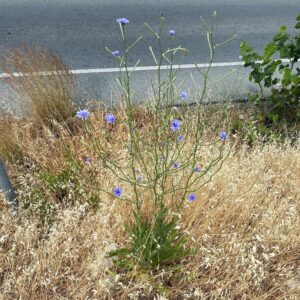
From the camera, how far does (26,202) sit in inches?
105

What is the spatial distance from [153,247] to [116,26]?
433 centimetres

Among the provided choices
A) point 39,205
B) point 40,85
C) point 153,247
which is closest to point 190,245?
point 153,247

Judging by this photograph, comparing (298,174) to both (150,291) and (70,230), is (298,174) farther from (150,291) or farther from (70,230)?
(70,230)

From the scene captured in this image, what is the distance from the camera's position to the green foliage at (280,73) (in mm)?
3465

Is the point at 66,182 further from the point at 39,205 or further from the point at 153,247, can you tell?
the point at 153,247

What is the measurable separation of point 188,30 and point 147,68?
1.49 metres

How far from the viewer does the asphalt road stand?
4.99 m

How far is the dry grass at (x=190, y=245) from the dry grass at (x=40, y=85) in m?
0.77

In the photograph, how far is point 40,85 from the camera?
11.2 feet

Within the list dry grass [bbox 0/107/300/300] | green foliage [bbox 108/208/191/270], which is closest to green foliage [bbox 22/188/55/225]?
dry grass [bbox 0/107/300/300]

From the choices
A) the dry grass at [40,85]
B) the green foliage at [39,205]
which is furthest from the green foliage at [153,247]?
the dry grass at [40,85]

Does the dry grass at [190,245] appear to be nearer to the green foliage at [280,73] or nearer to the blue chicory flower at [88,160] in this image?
the blue chicory flower at [88,160]

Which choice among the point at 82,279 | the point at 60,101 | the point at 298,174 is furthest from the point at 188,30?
the point at 82,279

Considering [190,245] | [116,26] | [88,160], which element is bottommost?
[190,245]
